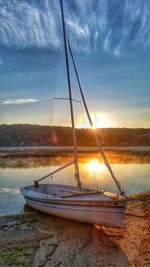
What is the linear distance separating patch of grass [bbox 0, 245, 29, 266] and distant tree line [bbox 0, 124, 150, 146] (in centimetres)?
11682

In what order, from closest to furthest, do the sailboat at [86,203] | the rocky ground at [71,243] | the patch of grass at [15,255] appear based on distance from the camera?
the patch of grass at [15,255] < the rocky ground at [71,243] < the sailboat at [86,203]

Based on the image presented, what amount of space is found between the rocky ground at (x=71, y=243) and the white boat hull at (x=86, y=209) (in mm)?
528

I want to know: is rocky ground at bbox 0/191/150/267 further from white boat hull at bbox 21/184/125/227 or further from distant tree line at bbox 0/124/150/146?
distant tree line at bbox 0/124/150/146

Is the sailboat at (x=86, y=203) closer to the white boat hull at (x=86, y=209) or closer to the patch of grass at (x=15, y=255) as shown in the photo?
the white boat hull at (x=86, y=209)

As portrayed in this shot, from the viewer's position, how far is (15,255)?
10047 millimetres

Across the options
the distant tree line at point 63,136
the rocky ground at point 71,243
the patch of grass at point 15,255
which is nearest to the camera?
the patch of grass at point 15,255

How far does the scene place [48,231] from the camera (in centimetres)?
1276

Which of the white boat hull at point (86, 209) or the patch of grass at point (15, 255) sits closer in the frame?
the patch of grass at point (15, 255)

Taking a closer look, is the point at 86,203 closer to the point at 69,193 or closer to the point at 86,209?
the point at 86,209

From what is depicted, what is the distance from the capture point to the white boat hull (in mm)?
11922

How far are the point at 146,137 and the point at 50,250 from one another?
449ft

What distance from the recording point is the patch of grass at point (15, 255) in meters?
9.53

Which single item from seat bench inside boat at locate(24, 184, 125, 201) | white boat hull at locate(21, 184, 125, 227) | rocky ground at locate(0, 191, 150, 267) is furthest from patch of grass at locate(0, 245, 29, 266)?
seat bench inside boat at locate(24, 184, 125, 201)

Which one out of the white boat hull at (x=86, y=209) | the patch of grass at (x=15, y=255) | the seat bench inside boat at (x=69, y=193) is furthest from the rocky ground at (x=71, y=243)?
the seat bench inside boat at (x=69, y=193)
